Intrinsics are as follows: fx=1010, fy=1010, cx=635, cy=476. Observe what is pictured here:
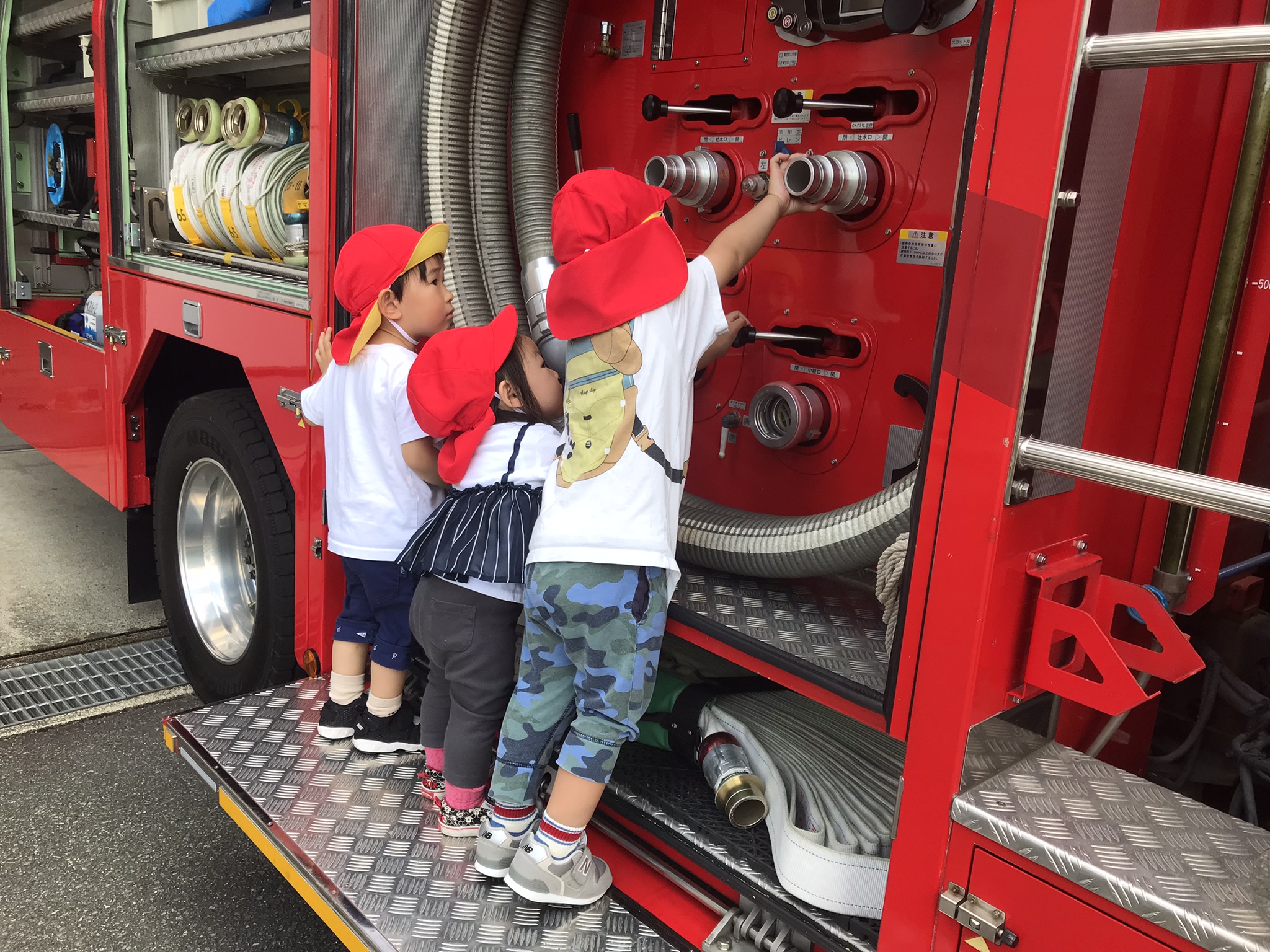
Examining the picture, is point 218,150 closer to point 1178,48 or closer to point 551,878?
point 551,878

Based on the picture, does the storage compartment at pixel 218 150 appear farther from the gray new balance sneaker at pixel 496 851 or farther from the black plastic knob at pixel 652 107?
the gray new balance sneaker at pixel 496 851

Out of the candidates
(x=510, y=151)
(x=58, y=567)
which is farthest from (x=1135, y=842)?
(x=58, y=567)

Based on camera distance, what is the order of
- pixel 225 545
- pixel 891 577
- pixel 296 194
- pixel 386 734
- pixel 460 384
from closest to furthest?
pixel 891 577 < pixel 460 384 < pixel 386 734 < pixel 296 194 < pixel 225 545

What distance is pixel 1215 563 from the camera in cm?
174

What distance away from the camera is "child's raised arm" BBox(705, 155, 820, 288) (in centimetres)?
183

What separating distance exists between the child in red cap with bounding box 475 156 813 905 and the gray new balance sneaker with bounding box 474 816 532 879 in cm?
4

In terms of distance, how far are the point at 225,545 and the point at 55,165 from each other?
2.32 meters

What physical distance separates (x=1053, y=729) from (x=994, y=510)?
50cm

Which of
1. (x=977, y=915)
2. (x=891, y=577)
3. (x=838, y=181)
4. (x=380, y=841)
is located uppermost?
(x=838, y=181)

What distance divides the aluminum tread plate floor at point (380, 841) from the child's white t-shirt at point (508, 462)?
536 millimetres

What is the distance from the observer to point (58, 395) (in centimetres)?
412

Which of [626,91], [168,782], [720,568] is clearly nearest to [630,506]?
[720,568]

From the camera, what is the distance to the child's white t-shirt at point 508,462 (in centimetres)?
204

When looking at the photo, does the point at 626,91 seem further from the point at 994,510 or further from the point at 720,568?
the point at 994,510
